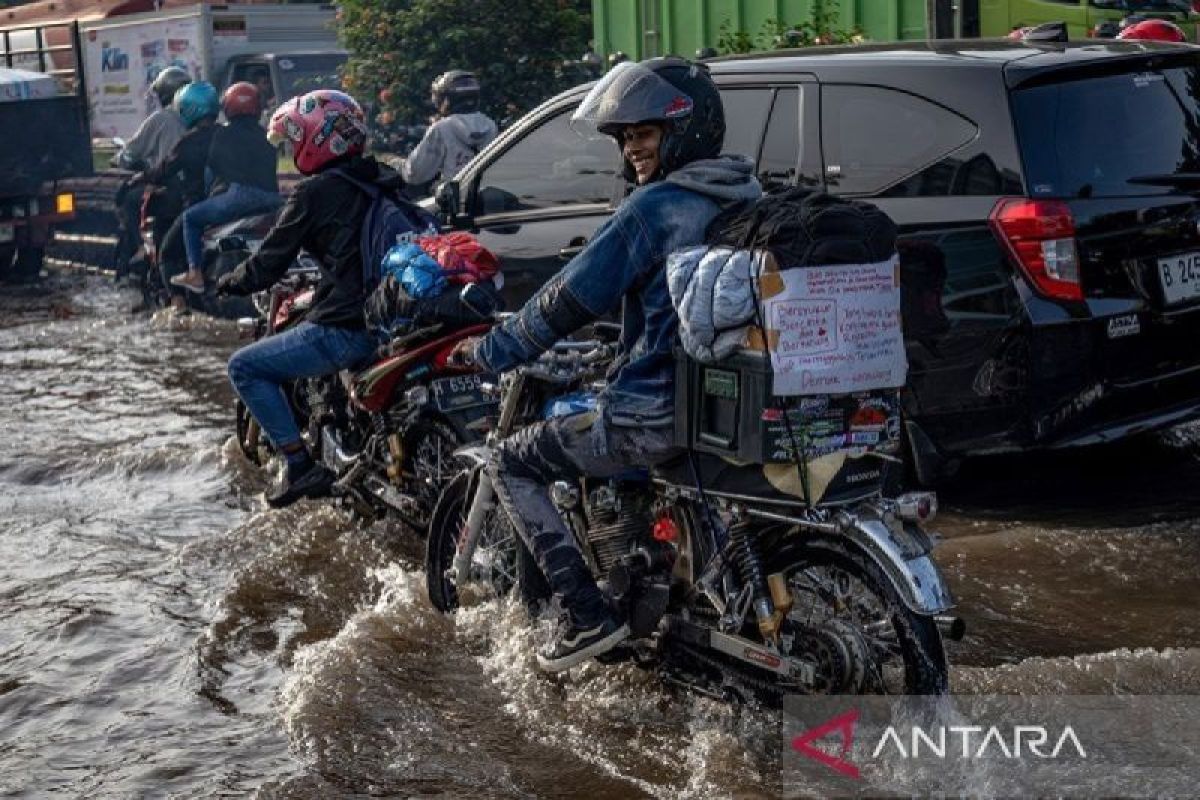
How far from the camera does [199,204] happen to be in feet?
44.0

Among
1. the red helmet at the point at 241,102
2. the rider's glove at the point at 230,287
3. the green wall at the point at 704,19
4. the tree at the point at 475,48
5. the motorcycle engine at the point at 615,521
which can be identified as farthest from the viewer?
the tree at the point at 475,48

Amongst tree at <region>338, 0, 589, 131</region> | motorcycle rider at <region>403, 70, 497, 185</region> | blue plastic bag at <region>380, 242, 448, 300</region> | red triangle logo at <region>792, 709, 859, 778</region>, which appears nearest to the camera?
red triangle logo at <region>792, 709, 859, 778</region>

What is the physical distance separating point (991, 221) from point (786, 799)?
2.78 m

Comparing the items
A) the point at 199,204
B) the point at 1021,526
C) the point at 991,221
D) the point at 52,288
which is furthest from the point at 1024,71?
the point at 52,288

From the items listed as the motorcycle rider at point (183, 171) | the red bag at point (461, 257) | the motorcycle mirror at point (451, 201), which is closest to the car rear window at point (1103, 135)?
the red bag at point (461, 257)

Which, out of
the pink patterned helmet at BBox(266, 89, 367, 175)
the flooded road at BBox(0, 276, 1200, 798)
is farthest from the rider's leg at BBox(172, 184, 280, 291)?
the pink patterned helmet at BBox(266, 89, 367, 175)

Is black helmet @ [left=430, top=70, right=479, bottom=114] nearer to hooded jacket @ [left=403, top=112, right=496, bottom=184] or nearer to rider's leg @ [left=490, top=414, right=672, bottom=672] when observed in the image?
hooded jacket @ [left=403, top=112, right=496, bottom=184]

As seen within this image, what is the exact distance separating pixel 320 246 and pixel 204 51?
1550cm

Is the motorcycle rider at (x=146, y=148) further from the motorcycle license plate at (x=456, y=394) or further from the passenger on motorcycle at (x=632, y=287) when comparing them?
the passenger on motorcycle at (x=632, y=287)

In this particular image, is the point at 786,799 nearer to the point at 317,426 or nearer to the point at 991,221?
the point at 991,221

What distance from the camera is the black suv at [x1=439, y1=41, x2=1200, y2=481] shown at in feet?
22.1

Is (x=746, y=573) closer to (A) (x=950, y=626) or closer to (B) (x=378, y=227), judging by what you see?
(A) (x=950, y=626)

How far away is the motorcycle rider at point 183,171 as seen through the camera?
14039mm

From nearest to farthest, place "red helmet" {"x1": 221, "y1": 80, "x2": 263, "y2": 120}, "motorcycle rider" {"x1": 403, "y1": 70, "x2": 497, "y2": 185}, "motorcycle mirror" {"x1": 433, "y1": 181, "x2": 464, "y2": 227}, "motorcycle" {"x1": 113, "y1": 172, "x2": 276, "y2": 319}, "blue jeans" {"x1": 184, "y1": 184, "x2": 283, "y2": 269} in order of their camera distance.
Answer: "motorcycle mirror" {"x1": 433, "y1": 181, "x2": 464, "y2": 227}
"motorcycle rider" {"x1": 403, "y1": 70, "x2": 497, "y2": 185}
"motorcycle" {"x1": 113, "y1": 172, "x2": 276, "y2": 319}
"blue jeans" {"x1": 184, "y1": 184, "x2": 283, "y2": 269}
"red helmet" {"x1": 221, "y1": 80, "x2": 263, "y2": 120}
